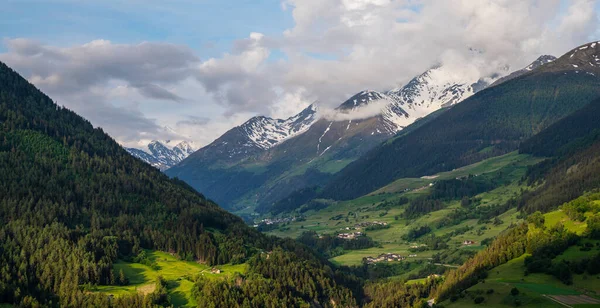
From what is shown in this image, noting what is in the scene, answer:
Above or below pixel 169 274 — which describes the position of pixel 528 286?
below

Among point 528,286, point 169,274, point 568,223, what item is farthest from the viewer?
point 568,223

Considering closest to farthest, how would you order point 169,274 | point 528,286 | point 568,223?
1. point 528,286
2. point 169,274
3. point 568,223

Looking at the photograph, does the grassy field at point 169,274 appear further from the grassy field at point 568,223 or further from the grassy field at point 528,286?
the grassy field at point 568,223

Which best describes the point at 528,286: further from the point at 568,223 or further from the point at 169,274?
the point at 169,274

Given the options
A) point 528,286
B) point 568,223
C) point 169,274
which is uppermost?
point 568,223

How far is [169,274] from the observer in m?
178

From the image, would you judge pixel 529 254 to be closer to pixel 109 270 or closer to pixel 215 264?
pixel 215 264

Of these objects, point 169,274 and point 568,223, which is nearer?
point 169,274

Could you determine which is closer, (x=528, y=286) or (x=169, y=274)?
(x=528, y=286)

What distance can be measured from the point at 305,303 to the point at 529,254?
68.0 m

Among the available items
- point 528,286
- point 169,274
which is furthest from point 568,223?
point 169,274

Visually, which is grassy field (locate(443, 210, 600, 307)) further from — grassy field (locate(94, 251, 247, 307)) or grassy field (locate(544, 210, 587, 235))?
grassy field (locate(94, 251, 247, 307))

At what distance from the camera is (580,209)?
623 ft

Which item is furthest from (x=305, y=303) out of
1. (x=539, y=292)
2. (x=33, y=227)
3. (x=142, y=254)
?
(x=33, y=227)
